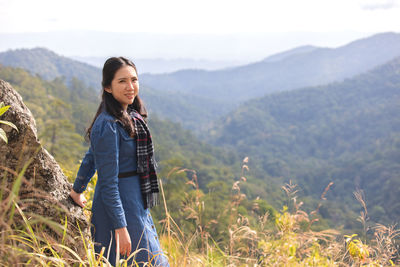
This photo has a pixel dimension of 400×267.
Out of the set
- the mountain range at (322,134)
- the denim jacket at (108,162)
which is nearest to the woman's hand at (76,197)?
the denim jacket at (108,162)

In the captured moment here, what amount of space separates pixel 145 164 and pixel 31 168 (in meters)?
0.50

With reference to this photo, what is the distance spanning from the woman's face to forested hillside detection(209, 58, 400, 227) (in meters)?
41.5

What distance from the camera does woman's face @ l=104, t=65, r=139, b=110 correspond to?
1536 mm

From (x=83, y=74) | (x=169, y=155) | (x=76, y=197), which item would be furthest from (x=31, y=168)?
(x=83, y=74)

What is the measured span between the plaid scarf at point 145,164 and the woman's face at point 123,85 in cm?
11

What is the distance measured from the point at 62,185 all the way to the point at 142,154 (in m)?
0.41

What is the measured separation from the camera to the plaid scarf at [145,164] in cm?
154

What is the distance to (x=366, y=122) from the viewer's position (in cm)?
8212

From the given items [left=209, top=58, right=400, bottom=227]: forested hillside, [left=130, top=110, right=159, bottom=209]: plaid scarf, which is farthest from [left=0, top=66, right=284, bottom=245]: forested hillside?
[left=209, top=58, right=400, bottom=227]: forested hillside

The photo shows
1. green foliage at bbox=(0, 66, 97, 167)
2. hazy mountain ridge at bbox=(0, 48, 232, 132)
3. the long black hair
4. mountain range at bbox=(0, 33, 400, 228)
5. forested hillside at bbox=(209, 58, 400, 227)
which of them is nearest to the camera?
the long black hair

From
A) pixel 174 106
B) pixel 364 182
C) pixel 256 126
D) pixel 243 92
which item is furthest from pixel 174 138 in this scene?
pixel 243 92

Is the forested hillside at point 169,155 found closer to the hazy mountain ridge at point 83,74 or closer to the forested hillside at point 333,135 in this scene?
the forested hillside at point 333,135

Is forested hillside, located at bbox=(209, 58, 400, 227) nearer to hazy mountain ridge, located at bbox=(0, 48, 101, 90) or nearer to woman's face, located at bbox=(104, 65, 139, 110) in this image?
woman's face, located at bbox=(104, 65, 139, 110)

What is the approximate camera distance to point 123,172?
1525 mm
